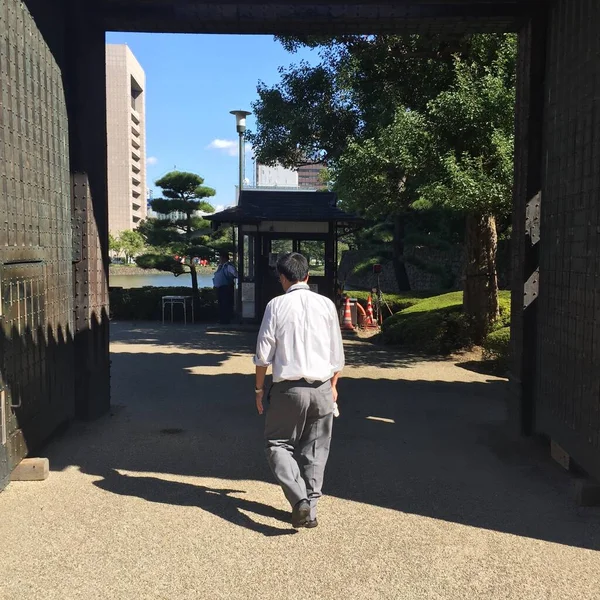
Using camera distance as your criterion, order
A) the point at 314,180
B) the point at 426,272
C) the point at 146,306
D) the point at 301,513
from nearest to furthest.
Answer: the point at 301,513 → the point at 146,306 → the point at 426,272 → the point at 314,180

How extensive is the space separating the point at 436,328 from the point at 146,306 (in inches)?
357

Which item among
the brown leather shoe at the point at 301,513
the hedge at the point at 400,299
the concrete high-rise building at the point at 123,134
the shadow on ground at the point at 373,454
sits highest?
the concrete high-rise building at the point at 123,134

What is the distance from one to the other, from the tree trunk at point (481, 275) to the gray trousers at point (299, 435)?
8322 millimetres

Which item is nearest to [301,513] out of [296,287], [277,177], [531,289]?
[296,287]

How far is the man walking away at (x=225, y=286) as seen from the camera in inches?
645

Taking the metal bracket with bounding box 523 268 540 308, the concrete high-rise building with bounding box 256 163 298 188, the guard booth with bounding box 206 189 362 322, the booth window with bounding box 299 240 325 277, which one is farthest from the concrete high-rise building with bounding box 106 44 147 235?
the metal bracket with bounding box 523 268 540 308

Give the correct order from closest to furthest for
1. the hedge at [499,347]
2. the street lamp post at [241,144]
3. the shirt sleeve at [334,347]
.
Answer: the shirt sleeve at [334,347], the hedge at [499,347], the street lamp post at [241,144]

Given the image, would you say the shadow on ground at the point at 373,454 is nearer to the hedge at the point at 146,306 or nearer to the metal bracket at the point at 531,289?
the metal bracket at the point at 531,289

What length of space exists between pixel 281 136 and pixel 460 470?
995 cm

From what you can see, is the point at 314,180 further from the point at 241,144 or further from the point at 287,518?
the point at 287,518

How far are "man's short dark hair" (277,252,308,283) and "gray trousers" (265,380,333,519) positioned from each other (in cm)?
68

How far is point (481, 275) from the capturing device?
38.4ft

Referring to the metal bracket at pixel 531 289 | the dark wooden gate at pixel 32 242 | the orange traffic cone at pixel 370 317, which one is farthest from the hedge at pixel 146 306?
the metal bracket at pixel 531 289

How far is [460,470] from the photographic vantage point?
5.27 meters
